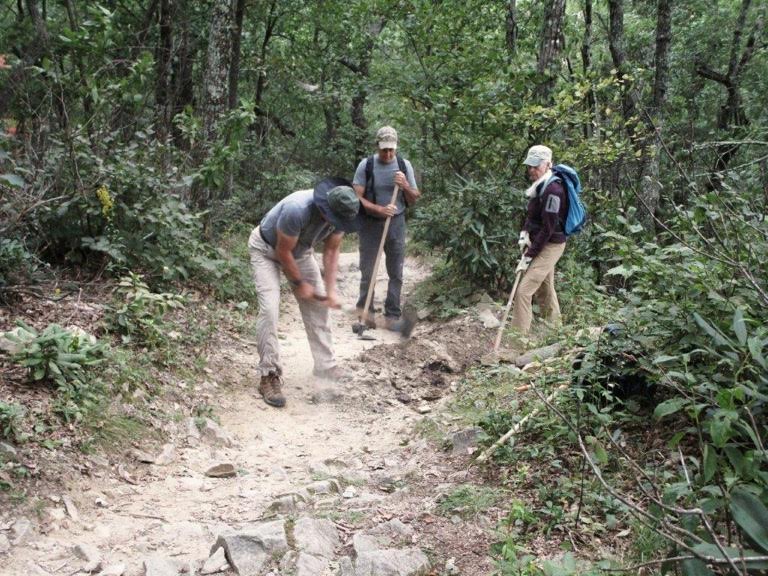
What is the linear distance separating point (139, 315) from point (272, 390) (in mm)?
1376

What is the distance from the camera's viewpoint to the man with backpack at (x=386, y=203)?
26.0 feet

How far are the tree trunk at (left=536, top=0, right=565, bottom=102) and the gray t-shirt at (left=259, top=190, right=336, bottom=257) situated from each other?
5053mm

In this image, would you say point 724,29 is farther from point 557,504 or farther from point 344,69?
point 557,504

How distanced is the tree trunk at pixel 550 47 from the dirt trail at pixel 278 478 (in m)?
4.37

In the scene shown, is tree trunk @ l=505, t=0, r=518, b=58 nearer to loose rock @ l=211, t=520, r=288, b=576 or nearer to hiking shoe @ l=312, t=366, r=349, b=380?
hiking shoe @ l=312, t=366, r=349, b=380

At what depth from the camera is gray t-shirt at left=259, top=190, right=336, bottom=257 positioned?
5.67 meters

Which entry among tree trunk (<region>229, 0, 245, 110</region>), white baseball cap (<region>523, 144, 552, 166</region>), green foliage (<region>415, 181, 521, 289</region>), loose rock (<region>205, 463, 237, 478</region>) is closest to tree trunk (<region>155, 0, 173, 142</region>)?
tree trunk (<region>229, 0, 245, 110</region>)

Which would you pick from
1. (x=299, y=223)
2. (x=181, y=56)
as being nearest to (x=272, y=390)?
(x=299, y=223)

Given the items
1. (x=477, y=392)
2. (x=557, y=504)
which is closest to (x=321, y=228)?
(x=477, y=392)

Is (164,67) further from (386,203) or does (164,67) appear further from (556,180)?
(556,180)

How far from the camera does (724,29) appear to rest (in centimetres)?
1487

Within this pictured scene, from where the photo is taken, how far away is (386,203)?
26.7ft

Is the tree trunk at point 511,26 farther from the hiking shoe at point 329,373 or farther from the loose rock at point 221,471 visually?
the loose rock at point 221,471

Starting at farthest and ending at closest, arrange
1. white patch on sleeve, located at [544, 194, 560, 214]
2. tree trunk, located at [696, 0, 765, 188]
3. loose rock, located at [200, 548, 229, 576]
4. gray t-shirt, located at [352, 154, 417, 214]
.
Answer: tree trunk, located at [696, 0, 765, 188] → gray t-shirt, located at [352, 154, 417, 214] → white patch on sleeve, located at [544, 194, 560, 214] → loose rock, located at [200, 548, 229, 576]
